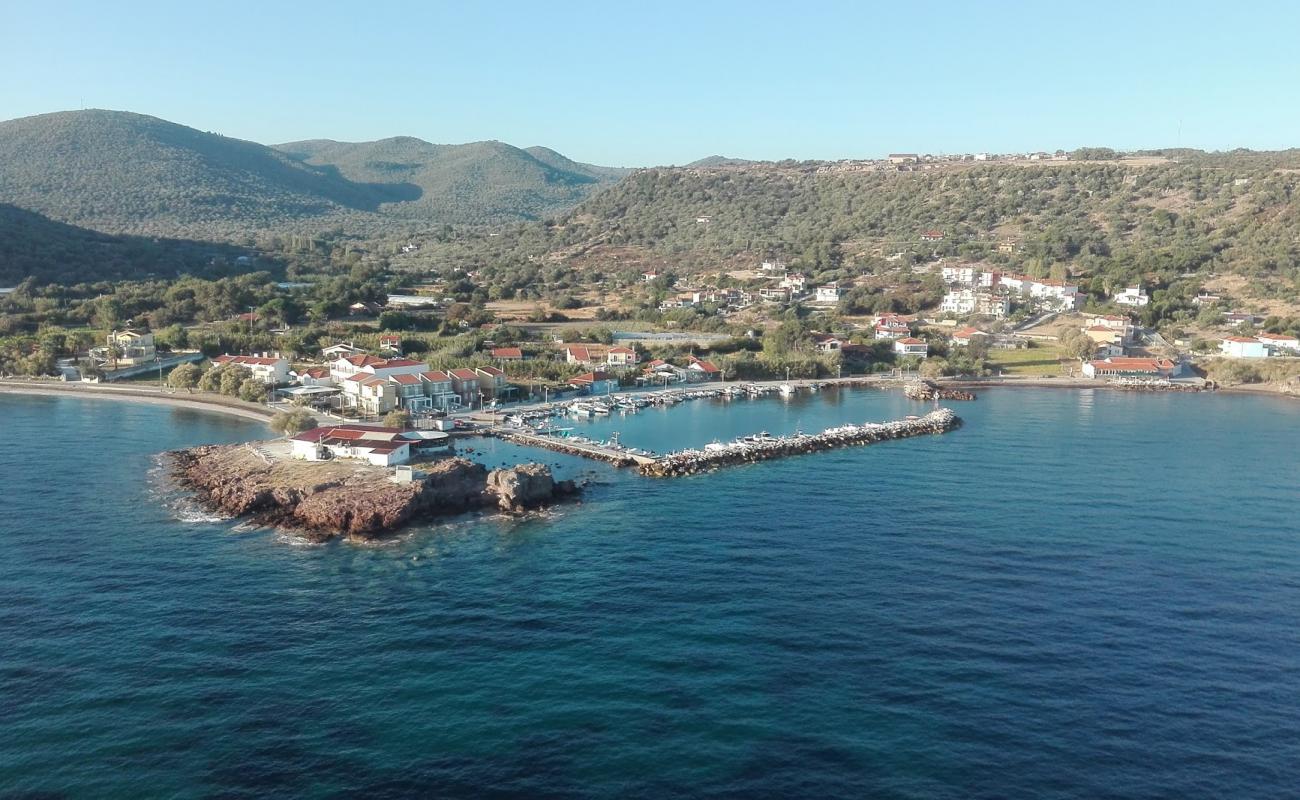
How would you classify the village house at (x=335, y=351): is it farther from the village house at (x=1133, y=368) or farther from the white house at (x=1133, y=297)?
the white house at (x=1133, y=297)

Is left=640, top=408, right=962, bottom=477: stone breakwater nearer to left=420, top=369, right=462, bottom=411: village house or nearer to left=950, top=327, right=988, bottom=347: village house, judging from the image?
left=420, top=369, right=462, bottom=411: village house

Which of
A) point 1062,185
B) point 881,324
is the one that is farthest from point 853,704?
point 1062,185

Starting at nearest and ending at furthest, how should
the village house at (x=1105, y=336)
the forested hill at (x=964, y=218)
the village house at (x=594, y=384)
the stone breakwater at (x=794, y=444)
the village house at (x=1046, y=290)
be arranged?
the stone breakwater at (x=794, y=444)
the village house at (x=594, y=384)
the village house at (x=1105, y=336)
the village house at (x=1046, y=290)
the forested hill at (x=964, y=218)

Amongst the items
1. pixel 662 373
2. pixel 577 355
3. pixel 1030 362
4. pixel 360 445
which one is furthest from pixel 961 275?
pixel 360 445

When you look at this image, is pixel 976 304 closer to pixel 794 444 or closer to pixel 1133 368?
pixel 1133 368

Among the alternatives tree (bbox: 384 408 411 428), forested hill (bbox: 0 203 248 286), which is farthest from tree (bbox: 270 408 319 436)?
forested hill (bbox: 0 203 248 286)

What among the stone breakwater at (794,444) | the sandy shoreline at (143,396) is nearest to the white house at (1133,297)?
the stone breakwater at (794,444)

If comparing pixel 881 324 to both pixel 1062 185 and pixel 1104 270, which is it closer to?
pixel 1104 270
